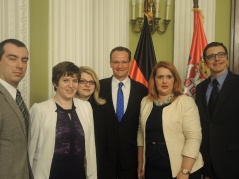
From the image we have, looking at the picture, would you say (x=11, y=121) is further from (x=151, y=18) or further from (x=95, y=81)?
A: (x=151, y=18)

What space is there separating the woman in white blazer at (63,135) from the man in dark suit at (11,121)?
0.76ft

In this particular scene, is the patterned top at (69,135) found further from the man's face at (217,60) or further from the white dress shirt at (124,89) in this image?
the man's face at (217,60)

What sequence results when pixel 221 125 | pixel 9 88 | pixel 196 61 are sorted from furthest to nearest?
pixel 196 61 → pixel 221 125 → pixel 9 88

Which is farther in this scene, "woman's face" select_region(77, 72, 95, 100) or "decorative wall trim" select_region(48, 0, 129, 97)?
"decorative wall trim" select_region(48, 0, 129, 97)

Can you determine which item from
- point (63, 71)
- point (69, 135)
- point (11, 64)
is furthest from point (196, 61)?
point (11, 64)

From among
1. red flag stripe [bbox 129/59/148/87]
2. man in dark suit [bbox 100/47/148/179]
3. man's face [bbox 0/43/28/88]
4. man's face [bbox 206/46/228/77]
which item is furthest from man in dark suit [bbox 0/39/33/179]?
red flag stripe [bbox 129/59/148/87]

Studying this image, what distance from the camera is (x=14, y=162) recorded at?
5.07 feet

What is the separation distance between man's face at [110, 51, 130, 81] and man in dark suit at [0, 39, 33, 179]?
1.07 m

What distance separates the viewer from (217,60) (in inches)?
95.7

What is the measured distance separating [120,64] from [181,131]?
836 millimetres

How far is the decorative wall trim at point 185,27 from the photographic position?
11.7 feet

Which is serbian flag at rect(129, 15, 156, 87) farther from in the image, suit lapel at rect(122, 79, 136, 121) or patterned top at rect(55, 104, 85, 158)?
patterned top at rect(55, 104, 85, 158)

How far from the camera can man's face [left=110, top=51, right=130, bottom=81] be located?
8.75 ft

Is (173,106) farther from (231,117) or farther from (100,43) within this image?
(100,43)
